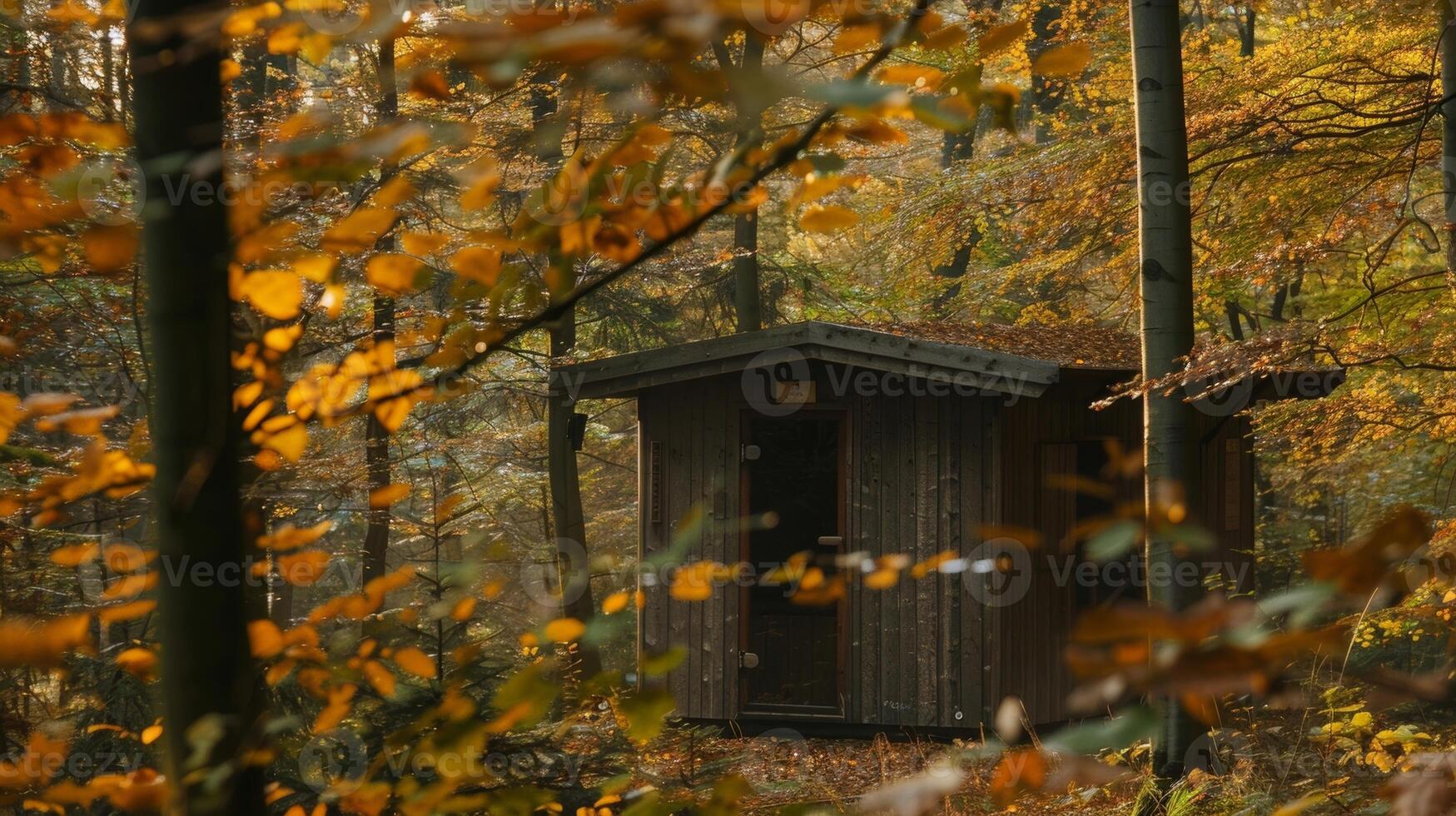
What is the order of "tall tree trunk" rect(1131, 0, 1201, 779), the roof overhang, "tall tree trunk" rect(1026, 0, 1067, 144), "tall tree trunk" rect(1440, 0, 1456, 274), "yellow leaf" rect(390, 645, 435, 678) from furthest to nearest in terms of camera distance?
"tall tree trunk" rect(1026, 0, 1067, 144) → the roof overhang → "tall tree trunk" rect(1440, 0, 1456, 274) → "tall tree trunk" rect(1131, 0, 1201, 779) → "yellow leaf" rect(390, 645, 435, 678)

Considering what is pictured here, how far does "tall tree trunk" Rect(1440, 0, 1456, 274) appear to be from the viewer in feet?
27.1

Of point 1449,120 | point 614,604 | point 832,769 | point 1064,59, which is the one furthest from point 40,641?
point 1449,120

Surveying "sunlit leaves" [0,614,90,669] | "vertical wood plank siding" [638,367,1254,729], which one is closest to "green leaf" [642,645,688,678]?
"sunlit leaves" [0,614,90,669]

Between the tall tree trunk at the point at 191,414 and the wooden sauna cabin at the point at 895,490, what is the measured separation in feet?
26.7

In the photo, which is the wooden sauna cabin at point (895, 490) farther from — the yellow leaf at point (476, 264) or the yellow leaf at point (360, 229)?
the yellow leaf at point (360, 229)

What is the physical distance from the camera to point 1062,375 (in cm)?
967

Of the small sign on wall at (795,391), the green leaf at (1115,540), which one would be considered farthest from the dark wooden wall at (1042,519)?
the green leaf at (1115,540)

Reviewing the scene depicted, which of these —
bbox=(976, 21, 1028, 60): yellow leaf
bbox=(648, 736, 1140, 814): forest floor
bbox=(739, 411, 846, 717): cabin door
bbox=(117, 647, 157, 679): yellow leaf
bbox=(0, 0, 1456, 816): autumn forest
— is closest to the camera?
bbox=(976, 21, 1028, 60): yellow leaf

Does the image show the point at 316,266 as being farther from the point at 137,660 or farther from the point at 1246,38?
the point at 1246,38

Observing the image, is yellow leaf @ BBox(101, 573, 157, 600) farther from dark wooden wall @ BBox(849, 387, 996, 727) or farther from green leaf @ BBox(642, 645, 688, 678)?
dark wooden wall @ BBox(849, 387, 996, 727)

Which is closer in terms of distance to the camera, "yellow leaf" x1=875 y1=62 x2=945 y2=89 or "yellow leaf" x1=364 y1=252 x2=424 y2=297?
"yellow leaf" x1=875 y1=62 x2=945 y2=89

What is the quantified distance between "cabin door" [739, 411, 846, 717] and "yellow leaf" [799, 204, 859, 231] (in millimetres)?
8171

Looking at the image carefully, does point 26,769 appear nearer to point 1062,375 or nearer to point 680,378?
point 680,378

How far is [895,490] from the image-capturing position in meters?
9.87
